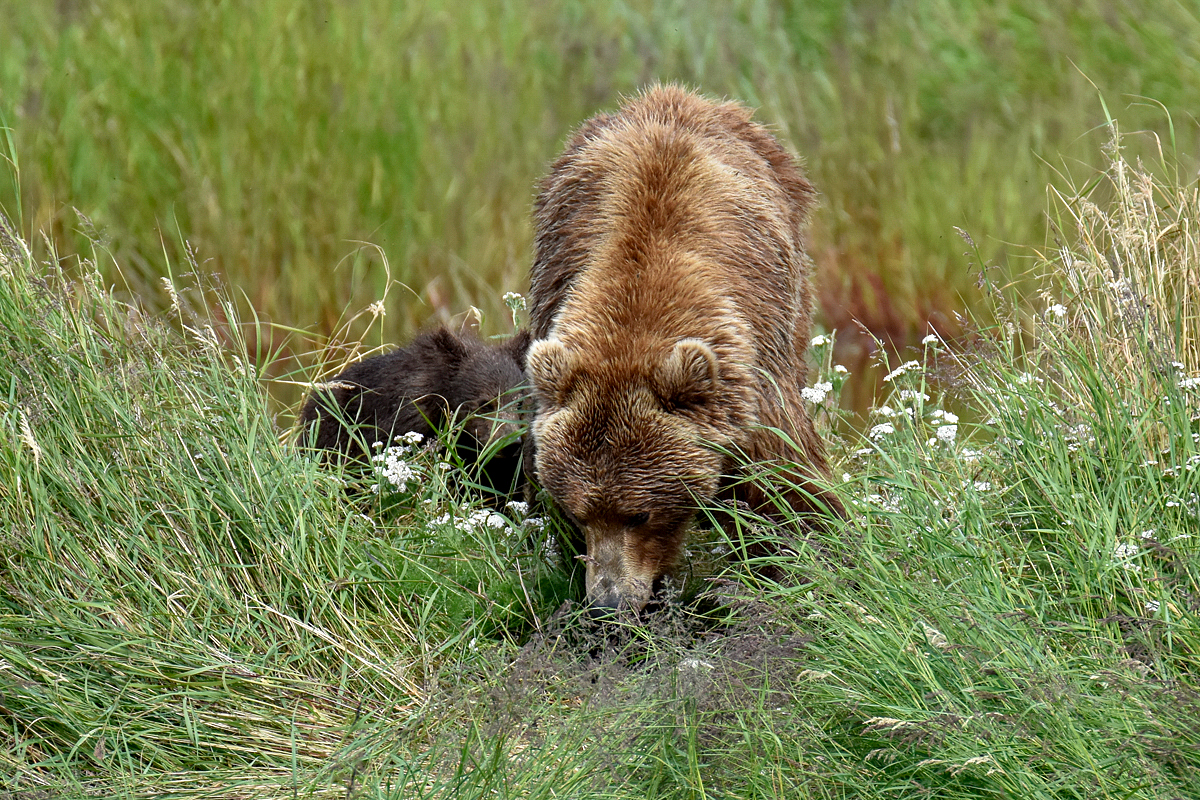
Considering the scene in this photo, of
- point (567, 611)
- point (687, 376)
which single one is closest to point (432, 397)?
point (687, 376)

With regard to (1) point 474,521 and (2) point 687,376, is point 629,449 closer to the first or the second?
(2) point 687,376

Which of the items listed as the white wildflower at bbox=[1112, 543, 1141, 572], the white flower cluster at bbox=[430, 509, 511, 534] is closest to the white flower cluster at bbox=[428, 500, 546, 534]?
the white flower cluster at bbox=[430, 509, 511, 534]

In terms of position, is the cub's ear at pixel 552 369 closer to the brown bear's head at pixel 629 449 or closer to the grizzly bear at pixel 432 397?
the brown bear's head at pixel 629 449

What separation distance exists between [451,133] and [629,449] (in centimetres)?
439

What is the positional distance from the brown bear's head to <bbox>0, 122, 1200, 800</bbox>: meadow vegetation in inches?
11.2

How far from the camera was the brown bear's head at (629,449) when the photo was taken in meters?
4.23

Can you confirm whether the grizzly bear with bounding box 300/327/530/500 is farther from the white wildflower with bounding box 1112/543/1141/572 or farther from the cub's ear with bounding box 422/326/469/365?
the white wildflower with bounding box 1112/543/1141/572

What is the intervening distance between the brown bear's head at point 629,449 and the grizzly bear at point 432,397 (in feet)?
3.64

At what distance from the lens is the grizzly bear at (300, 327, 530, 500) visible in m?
5.61

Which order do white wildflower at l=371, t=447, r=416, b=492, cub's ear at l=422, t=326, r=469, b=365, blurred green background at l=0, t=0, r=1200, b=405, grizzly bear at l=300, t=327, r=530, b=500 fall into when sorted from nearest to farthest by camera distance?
white wildflower at l=371, t=447, r=416, b=492, grizzly bear at l=300, t=327, r=530, b=500, cub's ear at l=422, t=326, r=469, b=365, blurred green background at l=0, t=0, r=1200, b=405

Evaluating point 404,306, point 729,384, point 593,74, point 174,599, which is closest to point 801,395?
point 729,384

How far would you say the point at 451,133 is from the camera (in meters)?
8.05

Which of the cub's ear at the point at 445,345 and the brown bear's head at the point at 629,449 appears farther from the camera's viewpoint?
the cub's ear at the point at 445,345

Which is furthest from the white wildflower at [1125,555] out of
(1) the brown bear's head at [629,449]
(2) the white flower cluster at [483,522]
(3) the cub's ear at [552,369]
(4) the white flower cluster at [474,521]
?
(4) the white flower cluster at [474,521]
